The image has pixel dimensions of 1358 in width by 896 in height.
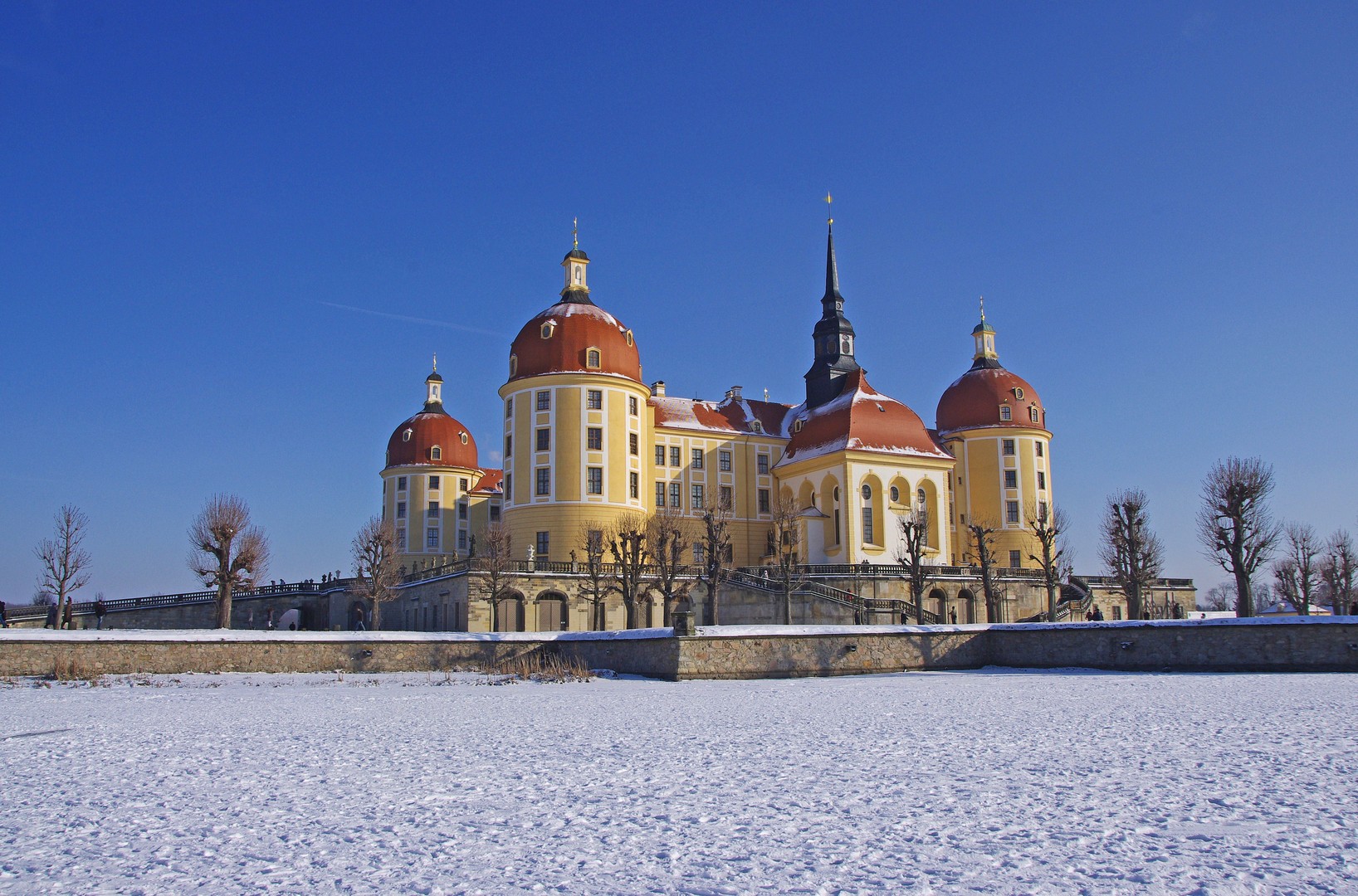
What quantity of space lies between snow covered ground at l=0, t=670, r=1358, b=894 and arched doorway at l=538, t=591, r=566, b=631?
76.8 ft

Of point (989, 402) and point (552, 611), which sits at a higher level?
point (989, 402)

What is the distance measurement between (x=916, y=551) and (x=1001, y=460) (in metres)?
19.3

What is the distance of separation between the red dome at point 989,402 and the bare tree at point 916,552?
10635 mm

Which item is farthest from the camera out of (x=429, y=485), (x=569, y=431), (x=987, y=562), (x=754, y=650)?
(x=429, y=485)

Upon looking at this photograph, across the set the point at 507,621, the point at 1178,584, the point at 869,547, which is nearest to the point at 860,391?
the point at 869,547

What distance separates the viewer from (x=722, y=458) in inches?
2263

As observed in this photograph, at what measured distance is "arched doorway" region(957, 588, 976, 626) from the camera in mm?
49750

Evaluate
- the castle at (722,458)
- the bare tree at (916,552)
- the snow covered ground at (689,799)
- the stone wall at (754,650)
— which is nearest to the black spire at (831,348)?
the castle at (722,458)

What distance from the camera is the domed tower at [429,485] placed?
2517 inches

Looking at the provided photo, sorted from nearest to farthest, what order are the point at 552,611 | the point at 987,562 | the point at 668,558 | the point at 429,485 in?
Answer: the point at 552,611
the point at 668,558
the point at 987,562
the point at 429,485

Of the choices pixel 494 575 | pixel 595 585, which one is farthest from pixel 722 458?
pixel 494 575

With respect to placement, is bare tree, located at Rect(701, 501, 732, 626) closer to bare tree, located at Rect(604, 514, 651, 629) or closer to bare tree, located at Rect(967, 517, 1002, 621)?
bare tree, located at Rect(604, 514, 651, 629)

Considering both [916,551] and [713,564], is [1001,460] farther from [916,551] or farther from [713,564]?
[713,564]

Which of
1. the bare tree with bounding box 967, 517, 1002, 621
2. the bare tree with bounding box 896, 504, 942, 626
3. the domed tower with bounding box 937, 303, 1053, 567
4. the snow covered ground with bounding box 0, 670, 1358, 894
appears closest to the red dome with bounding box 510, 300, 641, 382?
the bare tree with bounding box 896, 504, 942, 626
